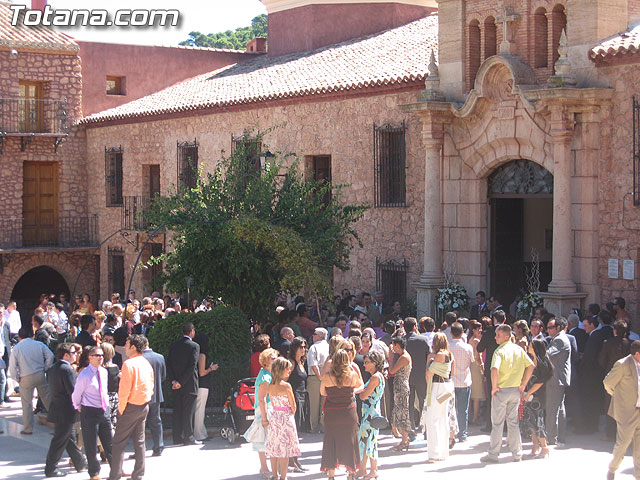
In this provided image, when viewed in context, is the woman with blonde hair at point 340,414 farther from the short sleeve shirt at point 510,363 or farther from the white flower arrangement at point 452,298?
the white flower arrangement at point 452,298

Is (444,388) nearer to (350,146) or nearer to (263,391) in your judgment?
(263,391)

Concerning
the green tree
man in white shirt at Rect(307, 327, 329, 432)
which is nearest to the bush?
man in white shirt at Rect(307, 327, 329, 432)

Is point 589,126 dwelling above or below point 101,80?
below

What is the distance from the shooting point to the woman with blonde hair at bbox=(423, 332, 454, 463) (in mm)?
11156

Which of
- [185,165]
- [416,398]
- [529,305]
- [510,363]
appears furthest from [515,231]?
[185,165]

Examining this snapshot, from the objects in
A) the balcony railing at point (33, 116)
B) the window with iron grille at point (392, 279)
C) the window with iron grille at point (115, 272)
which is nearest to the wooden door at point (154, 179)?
the window with iron grille at point (115, 272)

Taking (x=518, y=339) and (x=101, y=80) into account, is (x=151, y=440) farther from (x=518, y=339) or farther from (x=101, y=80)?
(x=101, y=80)

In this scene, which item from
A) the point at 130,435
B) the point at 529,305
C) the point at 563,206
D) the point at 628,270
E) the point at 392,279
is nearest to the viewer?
the point at 130,435

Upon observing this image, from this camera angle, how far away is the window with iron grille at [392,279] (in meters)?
19.5

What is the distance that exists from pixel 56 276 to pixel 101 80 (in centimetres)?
591

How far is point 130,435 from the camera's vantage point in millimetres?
10508

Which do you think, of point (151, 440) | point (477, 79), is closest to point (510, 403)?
point (151, 440)

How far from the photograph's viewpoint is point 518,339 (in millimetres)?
11539

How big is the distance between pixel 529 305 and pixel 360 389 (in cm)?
646
